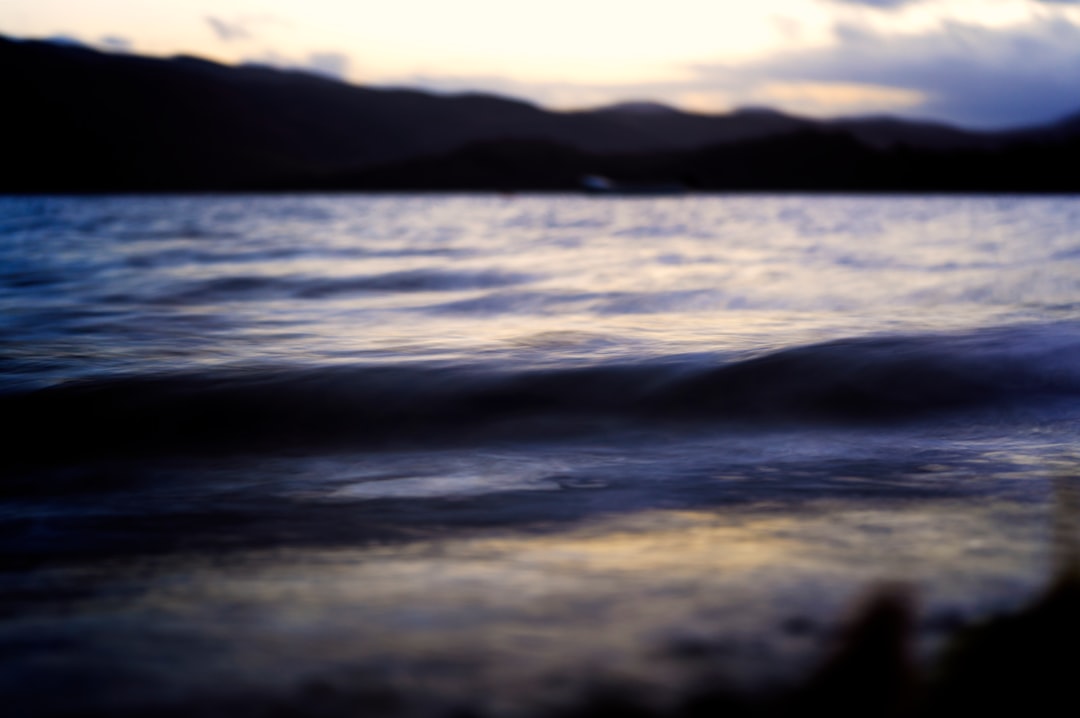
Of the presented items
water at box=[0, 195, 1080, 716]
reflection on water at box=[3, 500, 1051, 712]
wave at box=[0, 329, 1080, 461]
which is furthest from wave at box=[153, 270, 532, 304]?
reflection on water at box=[3, 500, 1051, 712]

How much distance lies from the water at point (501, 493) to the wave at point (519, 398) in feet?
0.09

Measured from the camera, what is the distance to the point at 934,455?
165 inches

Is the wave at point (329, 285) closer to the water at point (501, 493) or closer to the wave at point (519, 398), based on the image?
the water at point (501, 493)

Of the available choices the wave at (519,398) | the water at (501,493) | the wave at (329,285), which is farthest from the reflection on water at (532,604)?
the wave at (329,285)

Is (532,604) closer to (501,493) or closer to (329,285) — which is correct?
(501,493)

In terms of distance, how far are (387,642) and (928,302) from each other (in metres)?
9.55

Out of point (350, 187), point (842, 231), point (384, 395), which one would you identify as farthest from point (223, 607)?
point (350, 187)

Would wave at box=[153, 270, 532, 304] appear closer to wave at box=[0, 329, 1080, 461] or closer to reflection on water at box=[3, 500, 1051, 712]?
wave at box=[0, 329, 1080, 461]

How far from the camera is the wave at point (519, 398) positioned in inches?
196

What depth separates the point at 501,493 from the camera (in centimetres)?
360

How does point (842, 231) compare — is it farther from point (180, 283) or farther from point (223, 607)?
point (223, 607)

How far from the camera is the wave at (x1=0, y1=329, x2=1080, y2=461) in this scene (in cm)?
498

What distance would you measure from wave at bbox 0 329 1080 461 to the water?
29 mm

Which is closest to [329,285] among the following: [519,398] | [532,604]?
[519,398]
